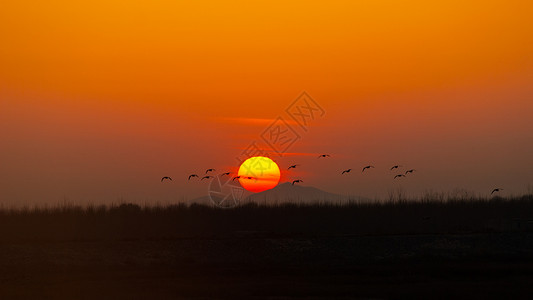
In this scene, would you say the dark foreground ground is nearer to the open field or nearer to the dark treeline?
the open field

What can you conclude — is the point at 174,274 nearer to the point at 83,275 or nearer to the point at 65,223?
the point at 83,275

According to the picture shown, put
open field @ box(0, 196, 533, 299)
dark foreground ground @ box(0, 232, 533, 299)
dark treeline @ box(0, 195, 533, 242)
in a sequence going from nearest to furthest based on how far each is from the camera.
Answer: dark foreground ground @ box(0, 232, 533, 299), open field @ box(0, 196, 533, 299), dark treeline @ box(0, 195, 533, 242)

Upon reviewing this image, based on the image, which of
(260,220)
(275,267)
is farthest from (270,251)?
(260,220)

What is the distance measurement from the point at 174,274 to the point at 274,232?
13539mm

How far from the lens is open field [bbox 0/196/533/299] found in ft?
66.7

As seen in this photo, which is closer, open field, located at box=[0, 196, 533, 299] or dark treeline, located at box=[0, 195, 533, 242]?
open field, located at box=[0, 196, 533, 299]

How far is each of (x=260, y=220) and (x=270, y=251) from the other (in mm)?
10093

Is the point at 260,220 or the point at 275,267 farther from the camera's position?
the point at 260,220

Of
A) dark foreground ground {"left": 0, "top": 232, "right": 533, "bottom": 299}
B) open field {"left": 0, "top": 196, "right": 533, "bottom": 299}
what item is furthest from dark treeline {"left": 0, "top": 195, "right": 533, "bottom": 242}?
dark foreground ground {"left": 0, "top": 232, "right": 533, "bottom": 299}

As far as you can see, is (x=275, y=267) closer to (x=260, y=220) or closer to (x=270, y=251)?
(x=270, y=251)

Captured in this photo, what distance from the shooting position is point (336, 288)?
2030 centimetres

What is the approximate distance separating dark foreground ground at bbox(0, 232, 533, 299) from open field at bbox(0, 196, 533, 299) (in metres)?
0.04

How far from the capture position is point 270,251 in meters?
29.9

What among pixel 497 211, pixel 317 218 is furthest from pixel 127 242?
pixel 497 211
